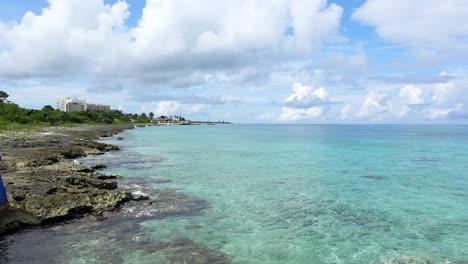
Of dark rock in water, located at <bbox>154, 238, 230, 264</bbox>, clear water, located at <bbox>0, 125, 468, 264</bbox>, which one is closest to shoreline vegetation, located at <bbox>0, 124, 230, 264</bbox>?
dark rock in water, located at <bbox>154, 238, 230, 264</bbox>

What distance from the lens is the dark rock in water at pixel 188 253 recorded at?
13.7 metres

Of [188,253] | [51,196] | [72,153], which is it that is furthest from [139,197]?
[72,153]

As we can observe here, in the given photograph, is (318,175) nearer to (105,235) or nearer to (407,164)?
(407,164)

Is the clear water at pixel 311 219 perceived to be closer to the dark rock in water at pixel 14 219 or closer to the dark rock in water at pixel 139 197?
the dark rock in water at pixel 14 219

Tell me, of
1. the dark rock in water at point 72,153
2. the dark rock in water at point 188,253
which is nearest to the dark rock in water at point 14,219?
the dark rock in water at point 188,253

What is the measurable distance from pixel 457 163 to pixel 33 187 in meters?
48.5

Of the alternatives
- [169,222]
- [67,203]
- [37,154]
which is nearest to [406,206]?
[169,222]

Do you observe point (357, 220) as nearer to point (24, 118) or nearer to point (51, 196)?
point (51, 196)

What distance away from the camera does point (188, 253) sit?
47.1 ft

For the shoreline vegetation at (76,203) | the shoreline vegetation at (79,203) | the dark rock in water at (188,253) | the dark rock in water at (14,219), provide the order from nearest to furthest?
the dark rock in water at (188,253), the shoreline vegetation at (79,203), the shoreline vegetation at (76,203), the dark rock in water at (14,219)

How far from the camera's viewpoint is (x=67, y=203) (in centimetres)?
1895

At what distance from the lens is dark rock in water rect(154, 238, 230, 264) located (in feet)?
45.1

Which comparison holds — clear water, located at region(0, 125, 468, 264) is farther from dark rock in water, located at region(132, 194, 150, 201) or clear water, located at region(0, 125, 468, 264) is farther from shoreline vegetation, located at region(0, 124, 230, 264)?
dark rock in water, located at region(132, 194, 150, 201)

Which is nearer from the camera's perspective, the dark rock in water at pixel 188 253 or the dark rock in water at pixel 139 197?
the dark rock in water at pixel 188 253
